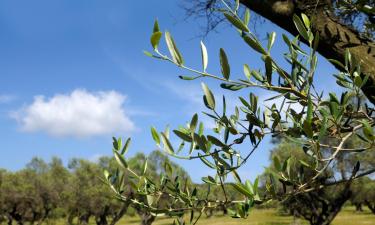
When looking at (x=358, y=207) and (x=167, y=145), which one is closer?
(x=167, y=145)

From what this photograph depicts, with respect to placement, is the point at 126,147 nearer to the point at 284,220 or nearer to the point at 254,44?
the point at 254,44

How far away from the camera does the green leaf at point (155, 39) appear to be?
1.45m

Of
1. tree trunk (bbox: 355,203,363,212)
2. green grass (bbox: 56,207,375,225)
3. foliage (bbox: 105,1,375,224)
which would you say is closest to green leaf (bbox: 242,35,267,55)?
foliage (bbox: 105,1,375,224)

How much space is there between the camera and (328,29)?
2.38 m

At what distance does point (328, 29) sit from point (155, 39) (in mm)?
1213

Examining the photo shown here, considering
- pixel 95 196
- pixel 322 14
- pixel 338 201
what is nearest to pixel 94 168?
pixel 95 196

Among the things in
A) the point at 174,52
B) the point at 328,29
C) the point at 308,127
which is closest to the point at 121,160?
the point at 174,52

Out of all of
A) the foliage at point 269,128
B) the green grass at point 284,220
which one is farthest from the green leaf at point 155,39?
the green grass at point 284,220

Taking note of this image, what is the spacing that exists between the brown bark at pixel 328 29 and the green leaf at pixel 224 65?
0.74 meters

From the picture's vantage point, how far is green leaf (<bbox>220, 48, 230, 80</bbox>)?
154 cm

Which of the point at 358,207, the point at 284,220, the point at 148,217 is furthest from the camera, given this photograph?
the point at 358,207

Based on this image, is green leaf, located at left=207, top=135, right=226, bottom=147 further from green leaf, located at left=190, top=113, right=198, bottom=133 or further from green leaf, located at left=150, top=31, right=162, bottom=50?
green leaf, located at left=150, top=31, right=162, bottom=50

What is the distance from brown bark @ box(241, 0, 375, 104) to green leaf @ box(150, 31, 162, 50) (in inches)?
35.6

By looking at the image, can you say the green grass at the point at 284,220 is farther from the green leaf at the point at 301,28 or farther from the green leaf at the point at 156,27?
the green leaf at the point at 156,27
